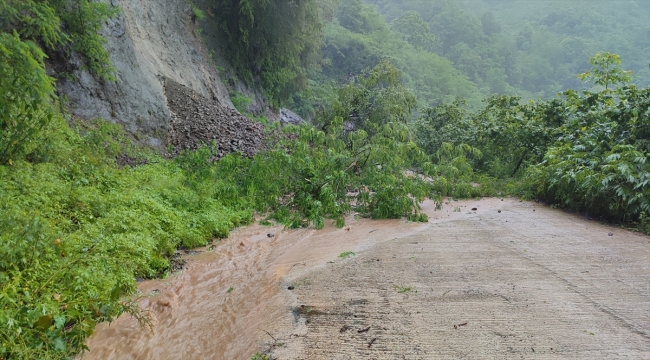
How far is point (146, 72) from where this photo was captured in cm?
998

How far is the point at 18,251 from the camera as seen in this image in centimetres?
321

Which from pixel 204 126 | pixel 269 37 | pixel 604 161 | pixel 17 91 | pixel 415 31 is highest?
pixel 415 31

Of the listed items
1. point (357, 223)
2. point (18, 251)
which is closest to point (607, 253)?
point (357, 223)

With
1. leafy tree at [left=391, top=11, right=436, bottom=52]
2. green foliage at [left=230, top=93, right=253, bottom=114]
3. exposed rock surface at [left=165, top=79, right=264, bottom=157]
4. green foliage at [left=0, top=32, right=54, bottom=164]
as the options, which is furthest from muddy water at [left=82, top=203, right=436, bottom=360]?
leafy tree at [left=391, top=11, right=436, bottom=52]

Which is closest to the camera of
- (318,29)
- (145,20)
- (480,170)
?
(145,20)

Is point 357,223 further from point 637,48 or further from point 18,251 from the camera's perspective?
point 637,48

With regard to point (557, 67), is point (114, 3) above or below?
below

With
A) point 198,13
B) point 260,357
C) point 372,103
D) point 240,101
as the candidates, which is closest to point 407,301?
point 260,357

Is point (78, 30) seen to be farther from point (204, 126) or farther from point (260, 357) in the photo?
point (260, 357)

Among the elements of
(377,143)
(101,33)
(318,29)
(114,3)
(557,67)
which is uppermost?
(557,67)

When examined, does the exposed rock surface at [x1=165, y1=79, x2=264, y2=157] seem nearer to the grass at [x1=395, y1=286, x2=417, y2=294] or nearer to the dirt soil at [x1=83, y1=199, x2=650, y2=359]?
the dirt soil at [x1=83, y1=199, x2=650, y2=359]

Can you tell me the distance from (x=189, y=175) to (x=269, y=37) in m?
10.6

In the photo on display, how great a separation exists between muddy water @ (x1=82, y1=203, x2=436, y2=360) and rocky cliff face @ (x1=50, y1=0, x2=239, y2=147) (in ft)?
14.2

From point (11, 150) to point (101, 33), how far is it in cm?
500
